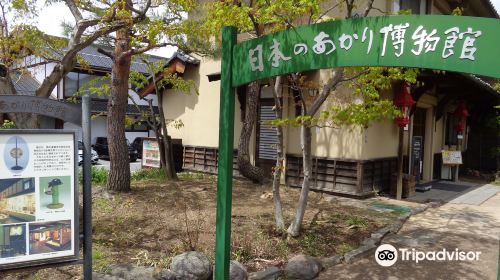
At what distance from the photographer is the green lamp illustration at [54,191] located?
129 inches

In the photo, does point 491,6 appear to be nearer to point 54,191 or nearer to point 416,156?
point 416,156

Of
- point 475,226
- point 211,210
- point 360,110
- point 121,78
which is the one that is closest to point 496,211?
point 475,226

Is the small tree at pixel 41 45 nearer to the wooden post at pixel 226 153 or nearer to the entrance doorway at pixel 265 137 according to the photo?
the wooden post at pixel 226 153

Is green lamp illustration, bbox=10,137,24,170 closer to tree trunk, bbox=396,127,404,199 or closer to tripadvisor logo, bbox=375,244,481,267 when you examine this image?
tripadvisor logo, bbox=375,244,481,267

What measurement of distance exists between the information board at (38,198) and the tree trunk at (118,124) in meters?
5.32

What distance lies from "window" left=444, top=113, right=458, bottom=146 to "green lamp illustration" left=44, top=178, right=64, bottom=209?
14.4m

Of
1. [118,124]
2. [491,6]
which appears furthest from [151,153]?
[491,6]

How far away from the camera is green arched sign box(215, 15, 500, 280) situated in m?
2.72

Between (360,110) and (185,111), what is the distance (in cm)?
955

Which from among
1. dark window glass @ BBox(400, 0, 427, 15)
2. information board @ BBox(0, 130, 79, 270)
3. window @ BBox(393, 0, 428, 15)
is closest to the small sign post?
information board @ BBox(0, 130, 79, 270)

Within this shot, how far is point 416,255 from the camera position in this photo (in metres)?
5.83

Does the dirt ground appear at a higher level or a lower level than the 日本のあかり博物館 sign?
lower

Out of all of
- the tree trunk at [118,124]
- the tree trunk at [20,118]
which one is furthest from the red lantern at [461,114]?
the tree trunk at [20,118]

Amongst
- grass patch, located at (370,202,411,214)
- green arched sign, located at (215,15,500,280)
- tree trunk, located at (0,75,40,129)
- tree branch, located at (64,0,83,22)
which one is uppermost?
tree branch, located at (64,0,83,22)
